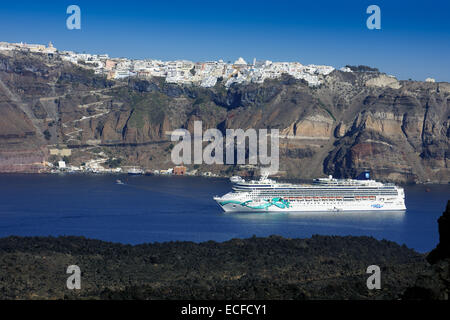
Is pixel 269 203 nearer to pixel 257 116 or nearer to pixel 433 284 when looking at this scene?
pixel 433 284

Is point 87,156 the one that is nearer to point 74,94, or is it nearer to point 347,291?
point 74,94

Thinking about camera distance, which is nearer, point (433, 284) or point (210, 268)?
point (433, 284)

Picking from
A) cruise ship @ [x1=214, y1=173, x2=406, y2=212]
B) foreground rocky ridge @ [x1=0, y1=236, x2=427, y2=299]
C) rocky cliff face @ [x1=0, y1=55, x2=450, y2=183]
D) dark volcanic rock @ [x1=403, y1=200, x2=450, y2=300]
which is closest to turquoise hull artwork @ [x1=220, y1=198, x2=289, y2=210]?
cruise ship @ [x1=214, y1=173, x2=406, y2=212]

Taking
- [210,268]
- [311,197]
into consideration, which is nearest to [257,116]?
[311,197]

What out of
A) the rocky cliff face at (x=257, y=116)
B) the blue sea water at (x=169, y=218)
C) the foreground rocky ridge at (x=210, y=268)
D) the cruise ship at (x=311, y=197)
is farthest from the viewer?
the rocky cliff face at (x=257, y=116)

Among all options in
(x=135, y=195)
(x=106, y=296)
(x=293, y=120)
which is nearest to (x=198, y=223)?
(x=135, y=195)

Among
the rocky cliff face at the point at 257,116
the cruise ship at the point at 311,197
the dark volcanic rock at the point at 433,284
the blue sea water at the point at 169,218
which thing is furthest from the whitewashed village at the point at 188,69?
the dark volcanic rock at the point at 433,284

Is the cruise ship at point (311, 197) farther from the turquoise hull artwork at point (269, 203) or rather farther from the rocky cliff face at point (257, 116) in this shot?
the rocky cliff face at point (257, 116)
